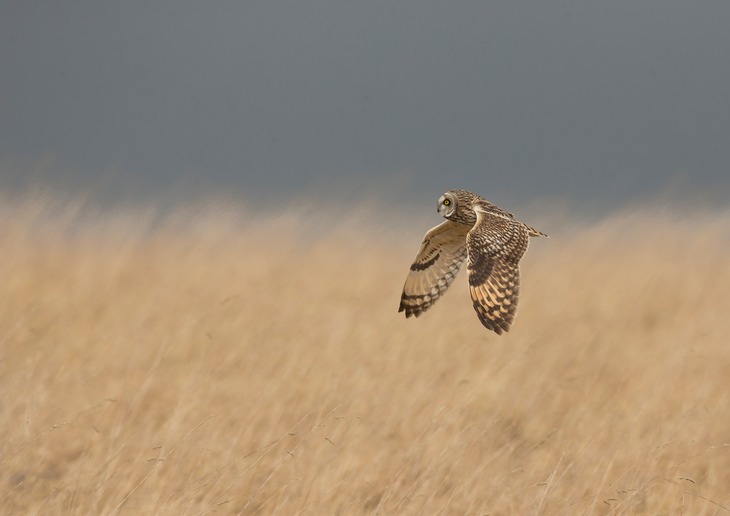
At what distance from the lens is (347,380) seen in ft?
25.5

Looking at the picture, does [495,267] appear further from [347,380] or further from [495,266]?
[347,380]

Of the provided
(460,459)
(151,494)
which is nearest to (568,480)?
(460,459)

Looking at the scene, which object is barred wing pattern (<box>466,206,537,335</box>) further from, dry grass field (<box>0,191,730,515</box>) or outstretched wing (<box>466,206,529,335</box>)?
dry grass field (<box>0,191,730,515</box>)

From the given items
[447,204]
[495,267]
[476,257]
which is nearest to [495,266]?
[495,267]

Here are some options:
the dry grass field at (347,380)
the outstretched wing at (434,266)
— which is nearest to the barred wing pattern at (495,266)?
the outstretched wing at (434,266)

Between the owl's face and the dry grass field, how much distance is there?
64.3 inches

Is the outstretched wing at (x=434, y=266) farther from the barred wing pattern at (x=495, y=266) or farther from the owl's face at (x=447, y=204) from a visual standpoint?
the barred wing pattern at (x=495, y=266)

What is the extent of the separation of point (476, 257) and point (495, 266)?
109 mm

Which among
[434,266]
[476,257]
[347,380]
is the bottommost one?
[347,380]

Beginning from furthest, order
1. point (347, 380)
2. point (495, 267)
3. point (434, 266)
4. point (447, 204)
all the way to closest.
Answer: point (347, 380) → point (434, 266) → point (447, 204) → point (495, 267)

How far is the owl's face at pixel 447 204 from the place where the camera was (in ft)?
15.2

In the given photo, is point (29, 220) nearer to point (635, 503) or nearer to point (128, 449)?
point (128, 449)

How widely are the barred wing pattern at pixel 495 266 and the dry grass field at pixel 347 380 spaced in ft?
5.42

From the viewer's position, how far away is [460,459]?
6453mm
